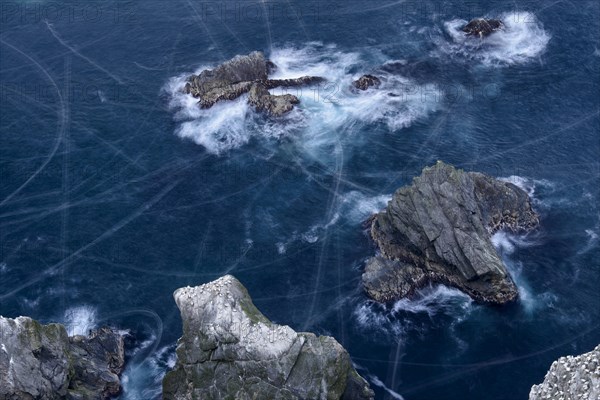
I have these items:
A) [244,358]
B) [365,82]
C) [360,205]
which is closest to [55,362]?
[244,358]

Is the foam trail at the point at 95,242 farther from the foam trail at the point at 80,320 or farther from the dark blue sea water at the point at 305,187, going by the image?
the foam trail at the point at 80,320

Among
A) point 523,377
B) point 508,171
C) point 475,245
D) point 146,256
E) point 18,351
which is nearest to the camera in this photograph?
point 18,351

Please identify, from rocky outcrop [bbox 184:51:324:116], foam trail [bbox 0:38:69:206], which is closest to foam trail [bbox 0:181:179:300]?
foam trail [bbox 0:38:69:206]

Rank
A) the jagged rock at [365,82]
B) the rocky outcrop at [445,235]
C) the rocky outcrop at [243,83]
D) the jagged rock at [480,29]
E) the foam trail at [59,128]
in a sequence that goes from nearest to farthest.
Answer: the rocky outcrop at [445,235]
the foam trail at [59,128]
the rocky outcrop at [243,83]
the jagged rock at [365,82]
the jagged rock at [480,29]

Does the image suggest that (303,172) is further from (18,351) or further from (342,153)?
(18,351)

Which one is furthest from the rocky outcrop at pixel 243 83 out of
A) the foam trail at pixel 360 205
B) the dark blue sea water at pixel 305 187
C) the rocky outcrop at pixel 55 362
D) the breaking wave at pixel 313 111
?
the rocky outcrop at pixel 55 362

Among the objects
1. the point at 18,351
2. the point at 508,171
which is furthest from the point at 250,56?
the point at 18,351
